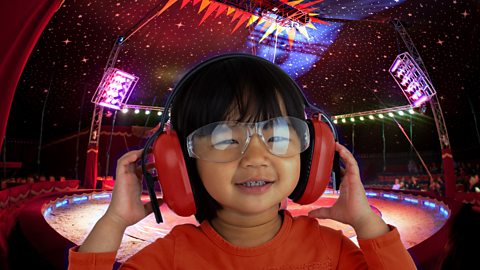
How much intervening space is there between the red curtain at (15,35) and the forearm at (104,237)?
1.46 meters

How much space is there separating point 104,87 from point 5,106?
6.51 m

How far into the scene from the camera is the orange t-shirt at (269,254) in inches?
29.7

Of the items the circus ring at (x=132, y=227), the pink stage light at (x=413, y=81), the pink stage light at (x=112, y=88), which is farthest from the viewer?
the pink stage light at (x=112, y=88)

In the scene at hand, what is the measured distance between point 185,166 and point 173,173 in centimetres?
3

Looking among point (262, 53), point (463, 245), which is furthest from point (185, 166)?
point (262, 53)

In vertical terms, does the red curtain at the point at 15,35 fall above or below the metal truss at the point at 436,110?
below

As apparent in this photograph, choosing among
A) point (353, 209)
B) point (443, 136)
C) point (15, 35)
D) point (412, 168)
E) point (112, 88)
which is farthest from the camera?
point (412, 168)

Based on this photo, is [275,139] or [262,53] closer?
[275,139]

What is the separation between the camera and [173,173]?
76 cm

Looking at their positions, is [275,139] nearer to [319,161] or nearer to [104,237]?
[319,161]

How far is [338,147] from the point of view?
2.93 ft

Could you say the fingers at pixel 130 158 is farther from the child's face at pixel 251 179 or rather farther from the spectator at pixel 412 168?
the spectator at pixel 412 168

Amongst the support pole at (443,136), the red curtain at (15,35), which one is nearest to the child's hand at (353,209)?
the red curtain at (15,35)

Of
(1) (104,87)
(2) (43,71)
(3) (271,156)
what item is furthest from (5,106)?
(2) (43,71)
